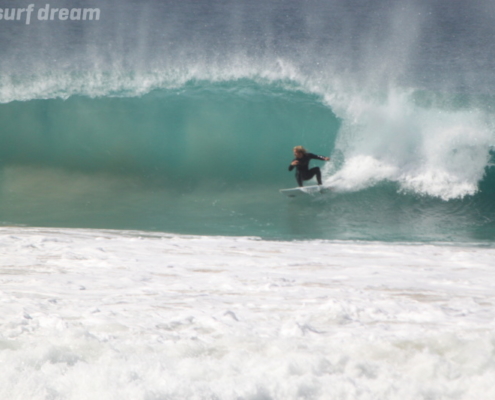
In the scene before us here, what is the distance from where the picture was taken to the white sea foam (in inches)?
81.0

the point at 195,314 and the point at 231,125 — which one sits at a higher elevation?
the point at 231,125

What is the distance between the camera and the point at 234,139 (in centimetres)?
1096

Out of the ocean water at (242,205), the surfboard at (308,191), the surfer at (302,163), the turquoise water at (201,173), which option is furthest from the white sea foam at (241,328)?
the surfboard at (308,191)

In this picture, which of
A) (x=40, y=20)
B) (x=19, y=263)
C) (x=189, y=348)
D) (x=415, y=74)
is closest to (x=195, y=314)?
(x=189, y=348)

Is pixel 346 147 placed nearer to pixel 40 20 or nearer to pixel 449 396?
pixel 449 396

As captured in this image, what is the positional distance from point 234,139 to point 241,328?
8.57 metres

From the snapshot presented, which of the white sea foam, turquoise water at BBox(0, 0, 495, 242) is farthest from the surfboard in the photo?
the white sea foam

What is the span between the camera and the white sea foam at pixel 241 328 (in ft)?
6.75

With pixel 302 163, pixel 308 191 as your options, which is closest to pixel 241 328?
pixel 302 163

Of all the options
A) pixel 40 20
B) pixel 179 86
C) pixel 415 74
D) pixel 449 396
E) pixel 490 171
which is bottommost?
pixel 449 396

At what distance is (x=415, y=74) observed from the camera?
666 inches

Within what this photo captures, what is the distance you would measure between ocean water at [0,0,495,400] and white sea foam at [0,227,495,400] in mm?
12

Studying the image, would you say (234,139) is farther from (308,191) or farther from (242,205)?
(308,191)

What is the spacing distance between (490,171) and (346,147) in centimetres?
251
